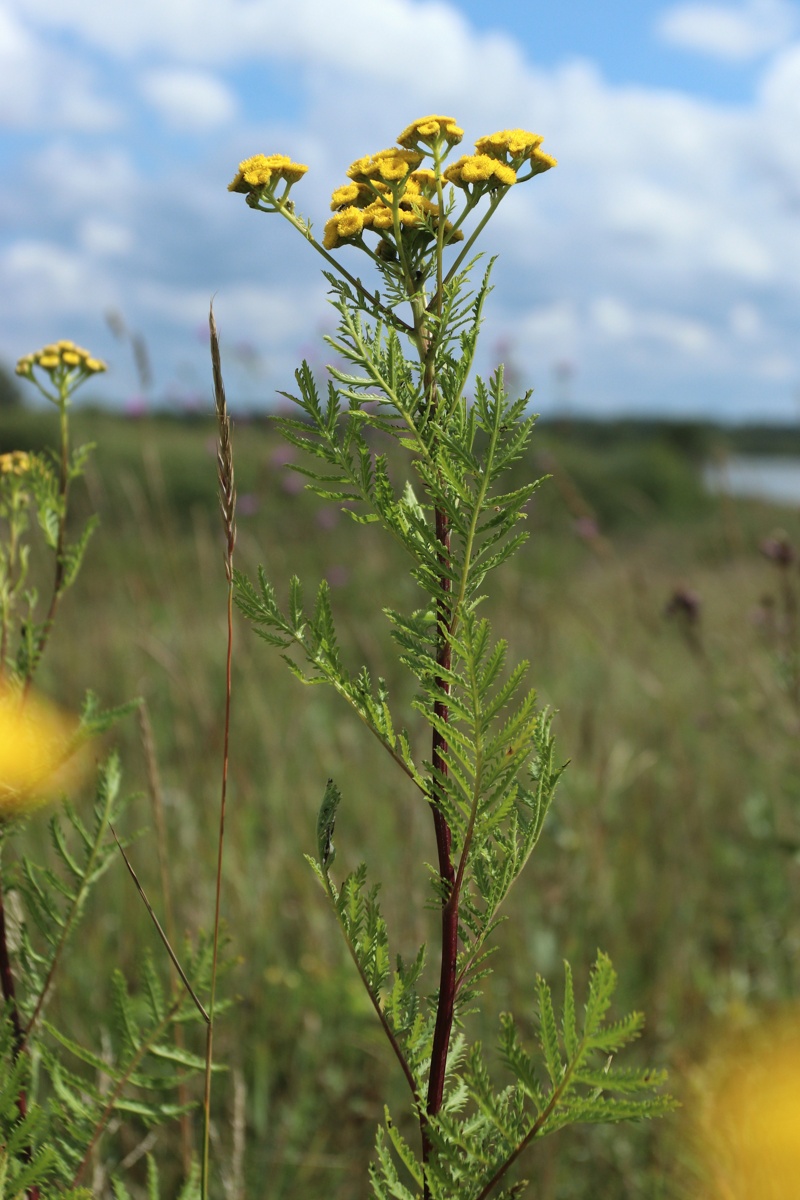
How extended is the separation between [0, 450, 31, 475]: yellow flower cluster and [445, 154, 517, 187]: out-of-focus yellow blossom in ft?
1.74

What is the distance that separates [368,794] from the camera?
120 inches

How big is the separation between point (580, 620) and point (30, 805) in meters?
4.84

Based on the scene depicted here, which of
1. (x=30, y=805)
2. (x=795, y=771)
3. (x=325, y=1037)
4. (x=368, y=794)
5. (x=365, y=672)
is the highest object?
(x=365, y=672)

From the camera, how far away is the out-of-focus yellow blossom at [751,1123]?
1248mm

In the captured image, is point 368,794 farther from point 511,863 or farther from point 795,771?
point 511,863

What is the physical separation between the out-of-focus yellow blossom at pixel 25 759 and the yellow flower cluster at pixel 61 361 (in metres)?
0.36

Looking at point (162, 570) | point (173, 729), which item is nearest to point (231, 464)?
point (173, 729)

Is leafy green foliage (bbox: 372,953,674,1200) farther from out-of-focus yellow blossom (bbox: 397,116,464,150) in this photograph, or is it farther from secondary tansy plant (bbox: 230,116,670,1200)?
out-of-focus yellow blossom (bbox: 397,116,464,150)

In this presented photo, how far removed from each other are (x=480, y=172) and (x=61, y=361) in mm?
578

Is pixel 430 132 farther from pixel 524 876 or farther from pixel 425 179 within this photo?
pixel 524 876

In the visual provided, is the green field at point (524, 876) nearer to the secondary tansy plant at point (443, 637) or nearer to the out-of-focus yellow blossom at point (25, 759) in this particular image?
the out-of-focus yellow blossom at point (25, 759)

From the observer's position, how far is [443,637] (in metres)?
0.65

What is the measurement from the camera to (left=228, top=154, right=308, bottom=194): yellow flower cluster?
685 mm

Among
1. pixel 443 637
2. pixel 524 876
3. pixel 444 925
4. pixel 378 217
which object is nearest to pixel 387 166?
pixel 378 217
